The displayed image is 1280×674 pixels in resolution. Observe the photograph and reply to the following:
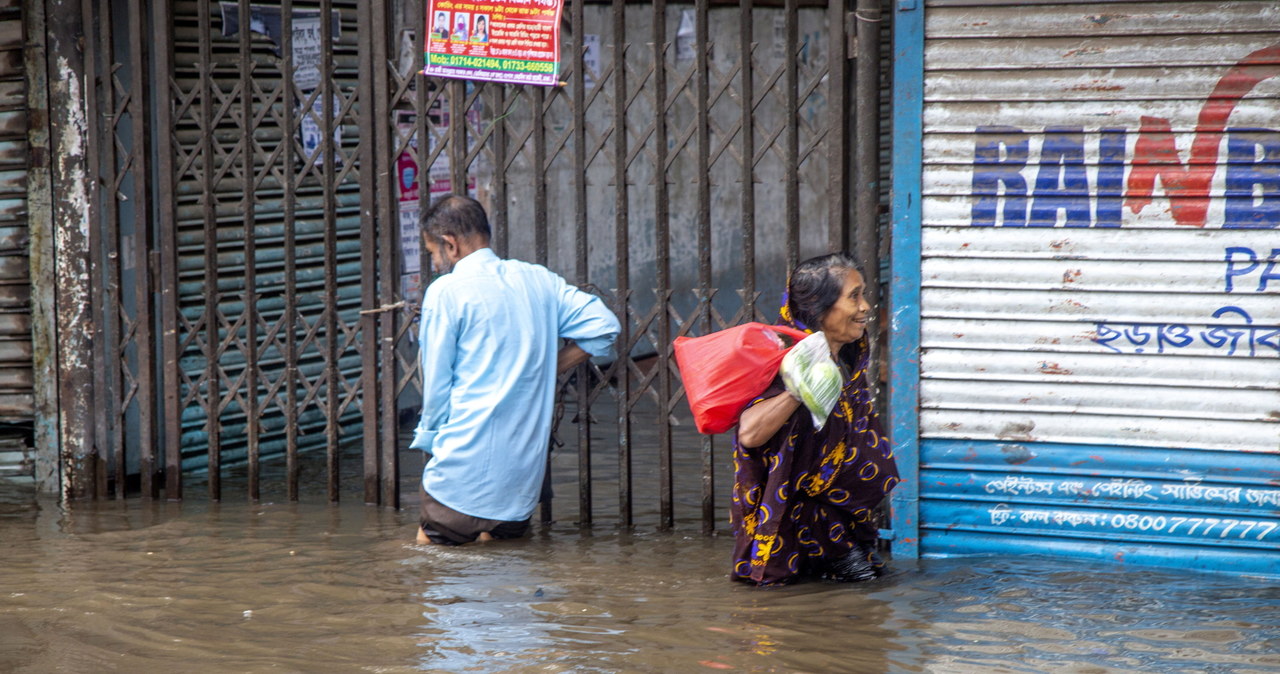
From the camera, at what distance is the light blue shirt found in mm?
4945

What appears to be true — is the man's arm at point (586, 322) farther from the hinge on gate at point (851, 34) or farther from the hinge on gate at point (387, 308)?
the hinge on gate at point (851, 34)

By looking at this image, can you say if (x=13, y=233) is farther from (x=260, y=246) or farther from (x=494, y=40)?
(x=494, y=40)

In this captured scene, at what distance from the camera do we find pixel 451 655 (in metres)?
3.79

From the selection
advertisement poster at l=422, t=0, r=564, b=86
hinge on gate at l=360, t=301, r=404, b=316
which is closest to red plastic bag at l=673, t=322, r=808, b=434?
advertisement poster at l=422, t=0, r=564, b=86

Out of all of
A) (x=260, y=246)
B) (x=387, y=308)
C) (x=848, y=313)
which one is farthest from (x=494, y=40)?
(x=260, y=246)

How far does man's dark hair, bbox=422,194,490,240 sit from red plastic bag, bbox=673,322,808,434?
1178mm

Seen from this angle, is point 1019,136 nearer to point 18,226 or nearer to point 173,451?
point 173,451

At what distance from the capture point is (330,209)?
5.55 m

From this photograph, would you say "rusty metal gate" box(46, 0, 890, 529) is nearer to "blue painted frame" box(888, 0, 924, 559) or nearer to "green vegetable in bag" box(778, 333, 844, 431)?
"blue painted frame" box(888, 0, 924, 559)

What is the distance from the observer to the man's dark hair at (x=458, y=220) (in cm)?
504

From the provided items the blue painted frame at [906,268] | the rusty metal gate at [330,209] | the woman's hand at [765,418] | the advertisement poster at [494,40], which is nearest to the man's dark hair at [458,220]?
the rusty metal gate at [330,209]

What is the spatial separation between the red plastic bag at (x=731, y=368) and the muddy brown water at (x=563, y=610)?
628mm

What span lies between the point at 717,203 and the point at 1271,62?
20.5ft

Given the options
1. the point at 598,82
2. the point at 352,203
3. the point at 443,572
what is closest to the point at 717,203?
the point at 352,203
